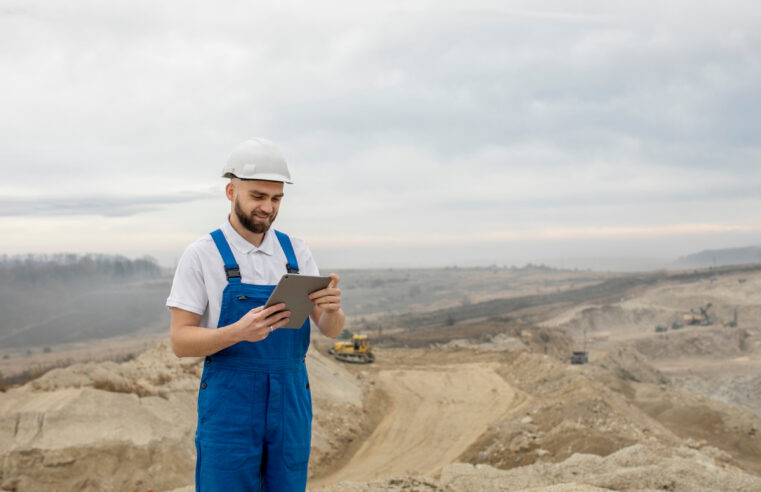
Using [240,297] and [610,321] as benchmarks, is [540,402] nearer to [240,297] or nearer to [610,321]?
[240,297]

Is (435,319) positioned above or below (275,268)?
below

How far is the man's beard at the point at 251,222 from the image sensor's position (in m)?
2.67

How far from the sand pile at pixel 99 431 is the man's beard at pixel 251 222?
27.2ft

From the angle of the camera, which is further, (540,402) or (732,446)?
(540,402)

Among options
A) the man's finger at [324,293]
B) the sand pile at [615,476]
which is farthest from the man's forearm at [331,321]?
the sand pile at [615,476]

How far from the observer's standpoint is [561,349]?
31547 millimetres

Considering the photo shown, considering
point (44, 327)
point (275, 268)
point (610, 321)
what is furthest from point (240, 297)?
point (44, 327)

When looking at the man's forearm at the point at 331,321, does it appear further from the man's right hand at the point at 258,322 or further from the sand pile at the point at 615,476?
the sand pile at the point at 615,476

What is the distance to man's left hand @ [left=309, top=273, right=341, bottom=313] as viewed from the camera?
252 cm

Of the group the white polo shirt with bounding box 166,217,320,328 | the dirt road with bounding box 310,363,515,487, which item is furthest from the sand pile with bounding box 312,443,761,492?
the white polo shirt with bounding box 166,217,320,328

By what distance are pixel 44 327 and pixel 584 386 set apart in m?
43.3

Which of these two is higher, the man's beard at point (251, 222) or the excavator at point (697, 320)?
the man's beard at point (251, 222)

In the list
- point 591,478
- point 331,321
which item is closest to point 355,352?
point 591,478

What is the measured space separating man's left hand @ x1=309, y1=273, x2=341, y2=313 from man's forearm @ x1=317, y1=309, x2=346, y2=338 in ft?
0.60
